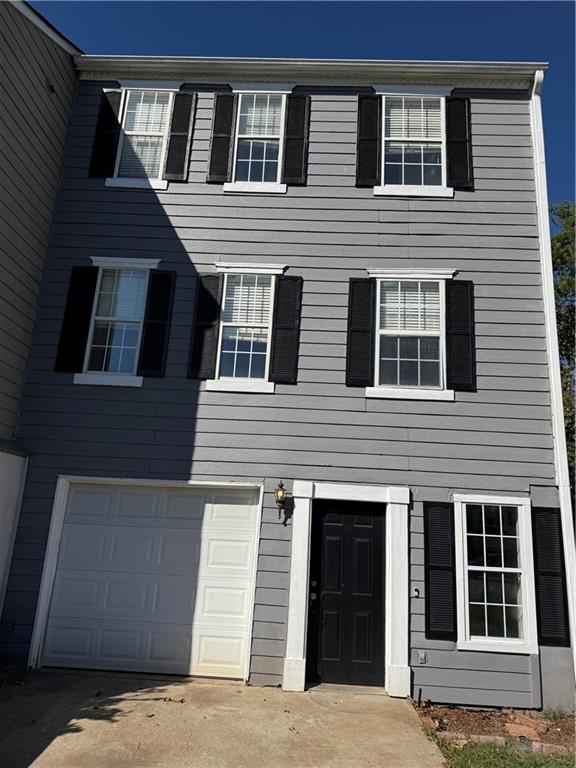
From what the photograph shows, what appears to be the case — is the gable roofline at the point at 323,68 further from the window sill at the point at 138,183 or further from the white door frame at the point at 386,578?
the white door frame at the point at 386,578

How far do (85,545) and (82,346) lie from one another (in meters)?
2.53

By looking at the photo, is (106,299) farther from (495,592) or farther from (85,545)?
(495,592)

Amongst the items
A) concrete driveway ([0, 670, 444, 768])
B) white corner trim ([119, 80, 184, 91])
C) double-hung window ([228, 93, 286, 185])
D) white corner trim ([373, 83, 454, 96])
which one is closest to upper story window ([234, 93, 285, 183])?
double-hung window ([228, 93, 286, 185])

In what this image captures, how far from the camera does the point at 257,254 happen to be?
7570 millimetres

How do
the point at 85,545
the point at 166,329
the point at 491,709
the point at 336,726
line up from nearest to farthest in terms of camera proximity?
the point at 336,726
the point at 491,709
the point at 85,545
the point at 166,329

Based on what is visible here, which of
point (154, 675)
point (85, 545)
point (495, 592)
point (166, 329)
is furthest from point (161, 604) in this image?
point (495, 592)

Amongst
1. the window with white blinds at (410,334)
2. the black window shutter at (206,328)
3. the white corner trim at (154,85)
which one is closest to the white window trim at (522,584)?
the window with white blinds at (410,334)

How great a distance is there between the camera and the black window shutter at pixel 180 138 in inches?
311

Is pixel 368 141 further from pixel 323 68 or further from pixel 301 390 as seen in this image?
pixel 301 390

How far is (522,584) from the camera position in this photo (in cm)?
627

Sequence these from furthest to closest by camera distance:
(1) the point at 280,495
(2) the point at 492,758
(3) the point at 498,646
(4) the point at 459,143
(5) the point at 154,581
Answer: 1. (4) the point at 459,143
2. (5) the point at 154,581
3. (1) the point at 280,495
4. (3) the point at 498,646
5. (2) the point at 492,758

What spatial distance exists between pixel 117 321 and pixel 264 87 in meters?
4.05

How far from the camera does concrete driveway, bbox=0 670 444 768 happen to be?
4.35 m

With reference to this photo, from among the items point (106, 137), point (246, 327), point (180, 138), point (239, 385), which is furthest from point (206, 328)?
point (106, 137)
